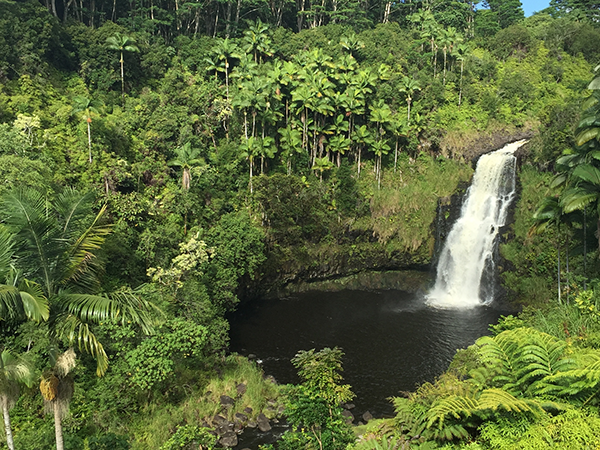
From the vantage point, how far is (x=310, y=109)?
Answer: 40.8 m

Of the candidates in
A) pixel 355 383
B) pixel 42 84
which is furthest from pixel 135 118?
pixel 355 383

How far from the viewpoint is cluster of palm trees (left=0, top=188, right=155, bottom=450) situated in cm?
884

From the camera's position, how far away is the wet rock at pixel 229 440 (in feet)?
58.5

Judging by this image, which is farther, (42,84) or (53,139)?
(42,84)

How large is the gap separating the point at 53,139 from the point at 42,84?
918cm

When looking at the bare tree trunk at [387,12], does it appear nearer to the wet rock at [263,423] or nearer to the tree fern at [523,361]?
the wet rock at [263,423]

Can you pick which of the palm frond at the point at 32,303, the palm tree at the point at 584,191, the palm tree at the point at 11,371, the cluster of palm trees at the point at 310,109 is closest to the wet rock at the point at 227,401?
the palm tree at the point at 11,371

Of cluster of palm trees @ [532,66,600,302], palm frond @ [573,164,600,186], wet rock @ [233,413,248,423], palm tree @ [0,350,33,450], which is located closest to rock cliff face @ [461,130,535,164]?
cluster of palm trees @ [532,66,600,302]

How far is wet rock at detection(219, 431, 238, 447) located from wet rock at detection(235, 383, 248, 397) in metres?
2.49

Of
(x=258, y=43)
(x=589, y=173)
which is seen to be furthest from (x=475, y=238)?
(x=258, y=43)

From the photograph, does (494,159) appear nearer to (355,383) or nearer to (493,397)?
(355,383)

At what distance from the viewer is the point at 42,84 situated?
117 feet

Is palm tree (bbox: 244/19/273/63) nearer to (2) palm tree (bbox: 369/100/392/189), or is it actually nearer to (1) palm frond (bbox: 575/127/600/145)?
(2) palm tree (bbox: 369/100/392/189)

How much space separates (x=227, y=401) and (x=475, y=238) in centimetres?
2505
